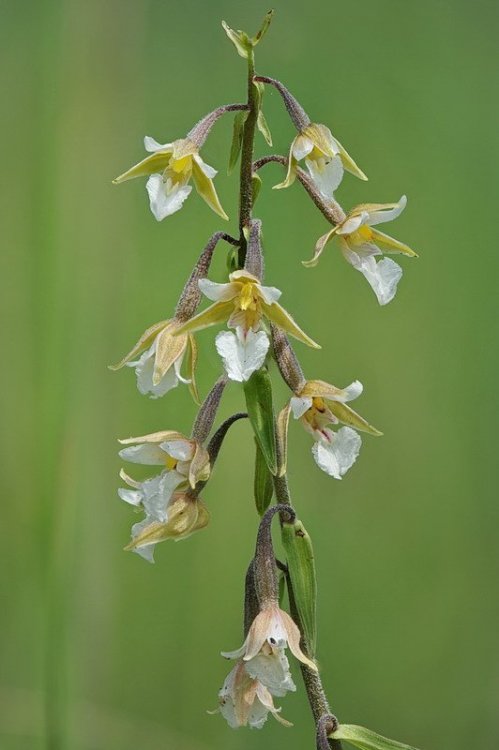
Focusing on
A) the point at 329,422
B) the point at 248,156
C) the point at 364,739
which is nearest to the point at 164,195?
the point at 248,156

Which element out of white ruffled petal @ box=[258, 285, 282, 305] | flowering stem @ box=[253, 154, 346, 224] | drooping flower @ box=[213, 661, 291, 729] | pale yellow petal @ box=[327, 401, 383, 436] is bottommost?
drooping flower @ box=[213, 661, 291, 729]

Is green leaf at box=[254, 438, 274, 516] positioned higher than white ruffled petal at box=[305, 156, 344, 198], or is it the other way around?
white ruffled petal at box=[305, 156, 344, 198]

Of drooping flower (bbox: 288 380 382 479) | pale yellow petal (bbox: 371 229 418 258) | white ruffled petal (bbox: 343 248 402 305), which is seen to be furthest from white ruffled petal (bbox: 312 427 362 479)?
pale yellow petal (bbox: 371 229 418 258)

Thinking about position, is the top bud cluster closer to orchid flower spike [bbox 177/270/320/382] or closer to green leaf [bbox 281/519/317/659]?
orchid flower spike [bbox 177/270/320/382]

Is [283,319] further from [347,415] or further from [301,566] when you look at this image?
[301,566]

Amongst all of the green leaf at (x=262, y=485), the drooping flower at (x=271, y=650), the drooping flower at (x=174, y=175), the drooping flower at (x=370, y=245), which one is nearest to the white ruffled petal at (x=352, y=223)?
the drooping flower at (x=370, y=245)

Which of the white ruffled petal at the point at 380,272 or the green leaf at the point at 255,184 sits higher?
the green leaf at the point at 255,184

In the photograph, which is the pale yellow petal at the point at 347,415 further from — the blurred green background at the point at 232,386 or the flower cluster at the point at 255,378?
the blurred green background at the point at 232,386
